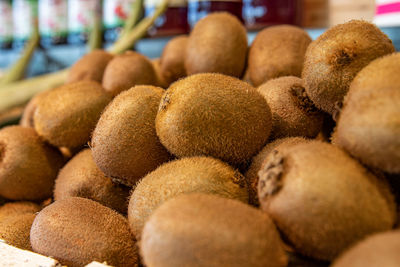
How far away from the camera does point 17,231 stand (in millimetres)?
995

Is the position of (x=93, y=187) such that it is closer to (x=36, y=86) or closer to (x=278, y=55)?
(x=278, y=55)

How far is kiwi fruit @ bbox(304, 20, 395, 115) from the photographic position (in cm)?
84

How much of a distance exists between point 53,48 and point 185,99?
326 cm

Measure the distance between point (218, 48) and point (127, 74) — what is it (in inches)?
13.2

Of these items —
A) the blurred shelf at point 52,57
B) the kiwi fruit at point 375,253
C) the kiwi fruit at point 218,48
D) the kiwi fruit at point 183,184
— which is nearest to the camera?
the kiwi fruit at point 375,253

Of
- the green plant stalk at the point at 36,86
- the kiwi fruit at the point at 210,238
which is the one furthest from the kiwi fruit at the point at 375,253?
the green plant stalk at the point at 36,86

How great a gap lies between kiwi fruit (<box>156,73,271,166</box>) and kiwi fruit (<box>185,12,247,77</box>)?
0.36 metres

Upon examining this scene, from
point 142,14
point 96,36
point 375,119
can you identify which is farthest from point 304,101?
point 96,36

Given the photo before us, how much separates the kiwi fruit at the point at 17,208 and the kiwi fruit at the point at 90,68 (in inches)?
19.8

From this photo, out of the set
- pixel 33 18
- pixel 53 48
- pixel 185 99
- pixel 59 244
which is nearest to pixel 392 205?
pixel 185 99

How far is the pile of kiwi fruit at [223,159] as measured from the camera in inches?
24.4

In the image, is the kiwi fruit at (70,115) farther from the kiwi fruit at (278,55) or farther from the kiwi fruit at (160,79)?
the kiwi fruit at (278,55)

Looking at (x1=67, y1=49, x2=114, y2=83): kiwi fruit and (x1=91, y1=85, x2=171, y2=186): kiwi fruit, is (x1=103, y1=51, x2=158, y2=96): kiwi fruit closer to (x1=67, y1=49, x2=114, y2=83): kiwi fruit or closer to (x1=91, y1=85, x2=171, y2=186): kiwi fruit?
(x1=67, y1=49, x2=114, y2=83): kiwi fruit

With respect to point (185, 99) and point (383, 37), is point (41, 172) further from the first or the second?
point (383, 37)
